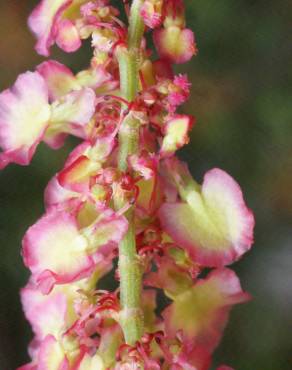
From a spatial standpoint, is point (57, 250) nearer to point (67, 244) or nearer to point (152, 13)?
point (67, 244)

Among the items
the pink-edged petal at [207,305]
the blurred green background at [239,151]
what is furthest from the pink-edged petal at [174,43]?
the blurred green background at [239,151]

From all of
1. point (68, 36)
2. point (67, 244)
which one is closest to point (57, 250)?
point (67, 244)

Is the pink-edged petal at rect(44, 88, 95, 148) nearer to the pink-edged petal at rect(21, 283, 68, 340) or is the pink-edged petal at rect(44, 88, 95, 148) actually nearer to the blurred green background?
the pink-edged petal at rect(21, 283, 68, 340)

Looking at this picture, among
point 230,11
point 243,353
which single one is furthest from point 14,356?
point 230,11

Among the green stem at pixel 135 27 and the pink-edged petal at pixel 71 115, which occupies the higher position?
the green stem at pixel 135 27

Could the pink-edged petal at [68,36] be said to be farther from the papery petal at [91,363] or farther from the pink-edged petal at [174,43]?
the papery petal at [91,363]
